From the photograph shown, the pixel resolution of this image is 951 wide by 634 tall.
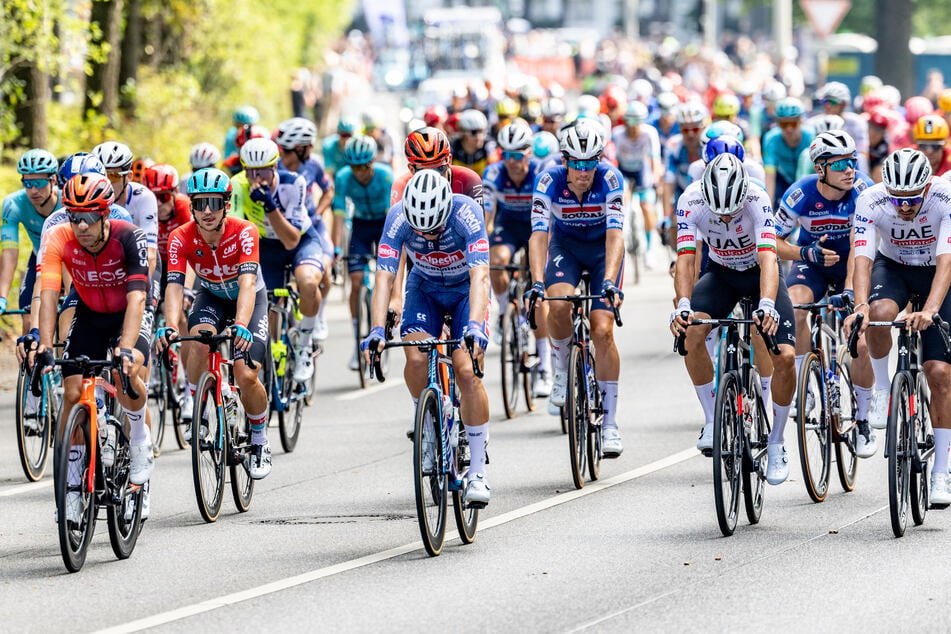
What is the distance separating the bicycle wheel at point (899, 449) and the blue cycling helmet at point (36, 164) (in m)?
6.23

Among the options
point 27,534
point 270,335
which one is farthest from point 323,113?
point 27,534

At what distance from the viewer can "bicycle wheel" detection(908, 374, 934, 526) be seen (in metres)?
9.66

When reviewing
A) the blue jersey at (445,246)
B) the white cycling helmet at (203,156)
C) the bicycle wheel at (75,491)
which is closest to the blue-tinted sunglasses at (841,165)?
the blue jersey at (445,246)

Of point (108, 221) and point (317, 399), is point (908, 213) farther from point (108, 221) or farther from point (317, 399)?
point (317, 399)

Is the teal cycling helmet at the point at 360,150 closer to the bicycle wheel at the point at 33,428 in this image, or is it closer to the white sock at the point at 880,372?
the bicycle wheel at the point at 33,428

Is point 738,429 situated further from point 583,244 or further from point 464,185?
point 464,185

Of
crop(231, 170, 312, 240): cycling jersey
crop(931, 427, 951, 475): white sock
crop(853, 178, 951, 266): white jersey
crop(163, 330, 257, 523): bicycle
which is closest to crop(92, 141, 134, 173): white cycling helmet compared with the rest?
crop(231, 170, 312, 240): cycling jersey

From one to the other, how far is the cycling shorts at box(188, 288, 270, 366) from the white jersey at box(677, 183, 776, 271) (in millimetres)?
2641

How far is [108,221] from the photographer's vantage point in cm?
982

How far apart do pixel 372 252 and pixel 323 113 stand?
97.0 feet

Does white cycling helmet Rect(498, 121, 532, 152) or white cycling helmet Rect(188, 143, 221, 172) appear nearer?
white cycling helmet Rect(498, 121, 532, 152)

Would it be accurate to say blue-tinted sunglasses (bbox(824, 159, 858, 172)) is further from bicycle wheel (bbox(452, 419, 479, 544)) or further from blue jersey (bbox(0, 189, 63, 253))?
blue jersey (bbox(0, 189, 63, 253))

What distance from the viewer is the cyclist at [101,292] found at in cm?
948

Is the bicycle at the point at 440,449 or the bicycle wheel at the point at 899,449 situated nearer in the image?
the bicycle at the point at 440,449
